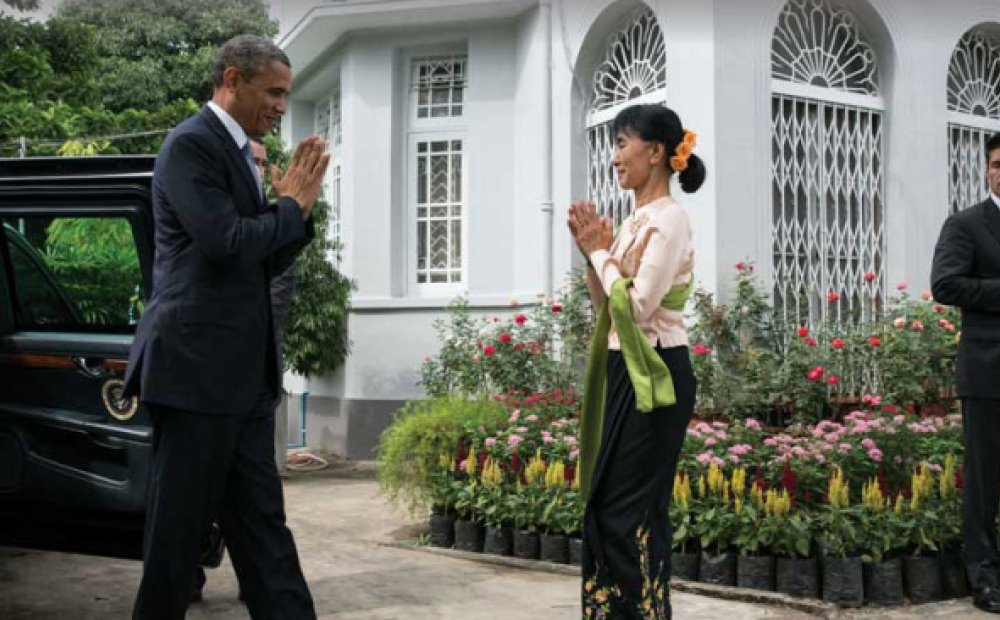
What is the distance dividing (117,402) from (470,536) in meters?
2.72

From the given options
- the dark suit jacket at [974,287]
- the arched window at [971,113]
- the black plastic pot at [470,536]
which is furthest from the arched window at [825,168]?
the black plastic pot at [470,536]

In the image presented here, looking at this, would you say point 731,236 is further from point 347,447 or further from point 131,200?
point 131,200

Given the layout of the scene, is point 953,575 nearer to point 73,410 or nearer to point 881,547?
point 881,547

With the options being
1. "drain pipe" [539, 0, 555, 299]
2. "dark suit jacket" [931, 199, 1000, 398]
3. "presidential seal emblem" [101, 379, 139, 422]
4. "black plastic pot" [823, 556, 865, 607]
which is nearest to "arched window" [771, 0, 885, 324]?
"drain pipe" [539, 0, 555, 299]

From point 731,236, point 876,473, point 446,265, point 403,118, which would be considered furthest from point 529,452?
point 403,118

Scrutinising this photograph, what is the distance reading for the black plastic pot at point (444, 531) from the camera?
21.0ft

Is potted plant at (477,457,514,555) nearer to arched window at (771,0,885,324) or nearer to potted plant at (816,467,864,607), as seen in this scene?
potted plant at (816,467,864,607)

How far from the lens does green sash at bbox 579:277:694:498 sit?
3438mm

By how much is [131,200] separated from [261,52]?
3.62ft

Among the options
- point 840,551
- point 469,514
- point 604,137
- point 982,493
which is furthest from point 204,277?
point 604,137

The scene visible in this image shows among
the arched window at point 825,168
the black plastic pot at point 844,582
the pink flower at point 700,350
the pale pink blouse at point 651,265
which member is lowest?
the black plastic pot at point 844,582

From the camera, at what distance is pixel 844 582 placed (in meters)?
5.16

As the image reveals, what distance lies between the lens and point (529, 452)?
21.0 feet

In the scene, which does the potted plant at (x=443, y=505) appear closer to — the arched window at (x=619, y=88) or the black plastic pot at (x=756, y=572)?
the black plastic pot at (x=756, y=572)
